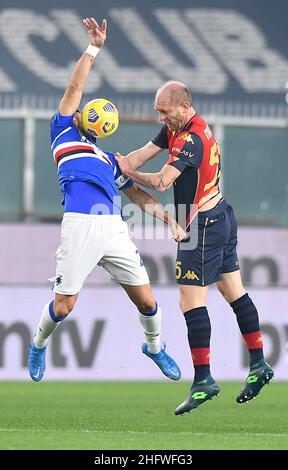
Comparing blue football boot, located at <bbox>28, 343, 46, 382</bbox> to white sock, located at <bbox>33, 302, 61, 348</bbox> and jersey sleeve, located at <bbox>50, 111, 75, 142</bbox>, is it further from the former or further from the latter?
jersey sleeve, located at <bbox>50, 111, 75, 142</bbox>

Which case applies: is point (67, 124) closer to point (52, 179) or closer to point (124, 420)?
point (124, 420)

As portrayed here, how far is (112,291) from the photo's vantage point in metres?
12.8

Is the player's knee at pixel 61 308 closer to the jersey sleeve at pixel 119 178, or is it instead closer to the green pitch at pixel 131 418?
the green pitch at pixel 131 418

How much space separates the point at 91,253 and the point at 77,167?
0.59 m

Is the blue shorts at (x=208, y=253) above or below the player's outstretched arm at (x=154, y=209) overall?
below

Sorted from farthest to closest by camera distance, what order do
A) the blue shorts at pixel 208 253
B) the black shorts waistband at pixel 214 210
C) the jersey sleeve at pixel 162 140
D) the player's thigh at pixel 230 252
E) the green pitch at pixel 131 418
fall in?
the jersey sleeve at pixel 162 140 < the player's thigh at pixel 230 252 < the black shorts waistband at pixel 214 210 < the blue shorts at pixel 208 253 < the green pitch at pixel 131 418

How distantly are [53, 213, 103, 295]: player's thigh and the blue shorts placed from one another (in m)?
0.58

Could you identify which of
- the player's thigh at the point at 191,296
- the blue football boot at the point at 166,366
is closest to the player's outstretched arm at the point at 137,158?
the player's thigh at the point at 191,296

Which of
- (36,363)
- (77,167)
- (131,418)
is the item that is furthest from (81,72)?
(131,418)

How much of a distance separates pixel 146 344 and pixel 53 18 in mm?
12735

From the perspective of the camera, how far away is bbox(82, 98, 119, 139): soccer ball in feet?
25.0

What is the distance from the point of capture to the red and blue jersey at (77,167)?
7.74m

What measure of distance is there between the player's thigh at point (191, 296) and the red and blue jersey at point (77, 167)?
32.6 inches
